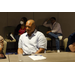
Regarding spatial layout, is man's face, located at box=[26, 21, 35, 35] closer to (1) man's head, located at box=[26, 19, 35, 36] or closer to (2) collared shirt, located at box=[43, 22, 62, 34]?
(1) man's head, located at box=[26, 19, 35, 36]

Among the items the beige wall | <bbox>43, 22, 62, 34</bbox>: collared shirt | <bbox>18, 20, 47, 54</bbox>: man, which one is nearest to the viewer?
<bbox>18, 20, 47, 54</bbox>: man

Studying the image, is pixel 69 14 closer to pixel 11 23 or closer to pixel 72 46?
pixel 11 23

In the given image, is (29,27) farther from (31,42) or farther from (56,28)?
(56,28)

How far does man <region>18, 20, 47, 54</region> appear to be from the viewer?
2.78 m

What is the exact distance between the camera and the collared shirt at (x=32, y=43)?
2.79 m

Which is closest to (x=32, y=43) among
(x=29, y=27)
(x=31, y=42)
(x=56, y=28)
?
(x=31, y=42)

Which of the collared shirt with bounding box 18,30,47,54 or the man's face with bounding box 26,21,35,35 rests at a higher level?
the man's face with bounding box 26,21,35,35

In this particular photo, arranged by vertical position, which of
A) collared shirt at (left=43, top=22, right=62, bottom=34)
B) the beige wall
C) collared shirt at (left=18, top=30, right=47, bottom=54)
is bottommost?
collared shirt at (left=18, top=30, right=47, bottom=54)

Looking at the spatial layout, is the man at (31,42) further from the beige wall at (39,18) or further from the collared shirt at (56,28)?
the beige wall at (39,18)

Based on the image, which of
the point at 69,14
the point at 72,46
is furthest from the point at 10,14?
the point at 72,46

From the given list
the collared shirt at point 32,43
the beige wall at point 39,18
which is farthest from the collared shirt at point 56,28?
the collared shirt at point 32,43

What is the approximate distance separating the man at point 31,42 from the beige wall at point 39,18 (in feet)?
13.3

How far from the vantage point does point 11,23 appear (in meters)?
6.76

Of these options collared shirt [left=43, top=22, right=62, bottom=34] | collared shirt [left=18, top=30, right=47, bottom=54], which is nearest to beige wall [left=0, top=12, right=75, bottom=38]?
collared shirt [left=43, top=22, right=62, bottom=34]
